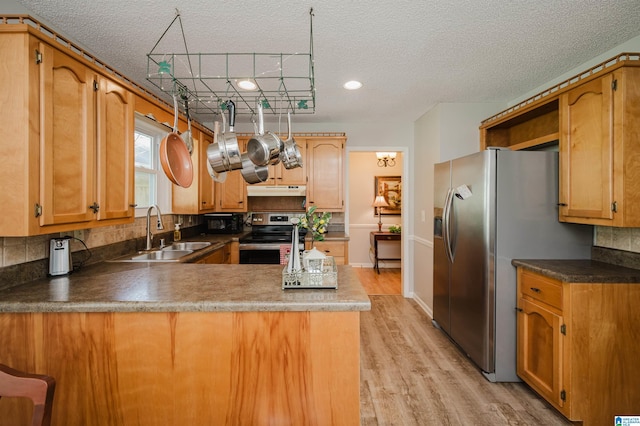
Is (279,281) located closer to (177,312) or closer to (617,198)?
(177,312)

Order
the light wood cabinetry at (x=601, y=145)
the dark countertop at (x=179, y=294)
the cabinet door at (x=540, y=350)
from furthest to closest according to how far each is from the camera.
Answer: the cabinet door at (x=540, y=350)
the light wood cabinetry at (x=601, y=145)
the dark countertop at (x=179, y=294)

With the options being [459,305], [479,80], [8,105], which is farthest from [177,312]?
[479,80]

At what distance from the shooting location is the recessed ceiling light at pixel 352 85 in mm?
2903

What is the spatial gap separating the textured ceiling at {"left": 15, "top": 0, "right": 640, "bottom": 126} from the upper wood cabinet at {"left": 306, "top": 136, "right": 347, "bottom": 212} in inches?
50.6

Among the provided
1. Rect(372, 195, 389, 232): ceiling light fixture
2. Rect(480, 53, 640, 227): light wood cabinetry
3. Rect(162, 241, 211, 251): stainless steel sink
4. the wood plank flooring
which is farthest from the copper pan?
Rect(372, 195, 389, 232): ceiling light fixture

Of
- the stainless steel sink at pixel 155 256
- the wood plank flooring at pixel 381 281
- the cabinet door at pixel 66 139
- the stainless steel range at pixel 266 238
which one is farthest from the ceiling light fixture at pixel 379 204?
the cabinet door at pixel 66 139

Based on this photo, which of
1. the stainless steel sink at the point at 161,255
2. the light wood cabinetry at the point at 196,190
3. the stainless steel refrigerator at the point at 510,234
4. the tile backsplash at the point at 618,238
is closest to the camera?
the tile backsplash at the point at 618,238

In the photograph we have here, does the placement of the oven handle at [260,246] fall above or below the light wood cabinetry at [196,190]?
below

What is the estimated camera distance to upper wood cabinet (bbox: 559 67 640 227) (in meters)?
1.79

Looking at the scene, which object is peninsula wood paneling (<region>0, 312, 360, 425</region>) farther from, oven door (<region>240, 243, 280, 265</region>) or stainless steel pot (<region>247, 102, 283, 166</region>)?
oven door (<region>240, 243, 280, 265</region>)

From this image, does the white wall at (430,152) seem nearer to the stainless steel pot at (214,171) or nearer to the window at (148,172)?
the stainless steel pot at (214,171)

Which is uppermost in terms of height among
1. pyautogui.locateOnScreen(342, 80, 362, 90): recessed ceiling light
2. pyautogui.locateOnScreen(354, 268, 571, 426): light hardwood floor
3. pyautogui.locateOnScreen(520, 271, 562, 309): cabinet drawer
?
pyautogui.locateOnScreen(342, 80, 362, 90): recessed ceiling light

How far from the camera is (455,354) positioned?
273cm

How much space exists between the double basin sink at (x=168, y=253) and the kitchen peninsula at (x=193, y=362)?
102 centimetres
